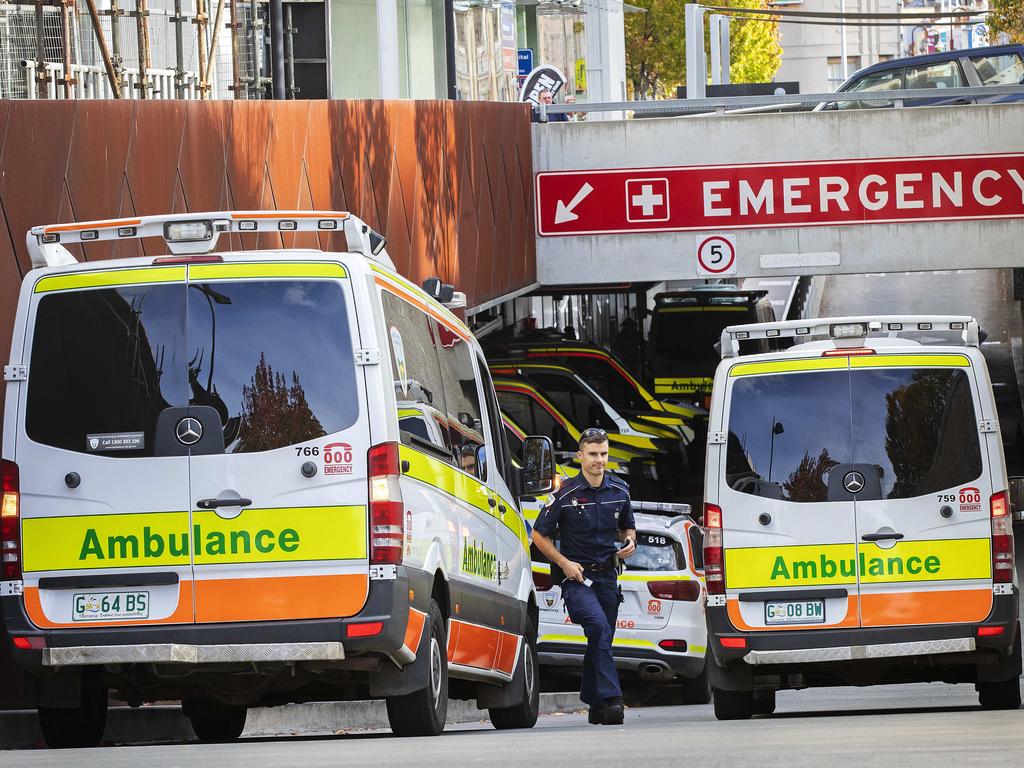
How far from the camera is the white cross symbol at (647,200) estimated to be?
2389 cm

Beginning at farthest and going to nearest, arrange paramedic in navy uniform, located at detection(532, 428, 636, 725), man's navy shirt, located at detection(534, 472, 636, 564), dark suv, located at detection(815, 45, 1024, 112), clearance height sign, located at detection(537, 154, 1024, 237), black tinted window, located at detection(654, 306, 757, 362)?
1. black tinted window, located at detection(654, 306, 757, 362)
2. dark suv, located at detection(815, 45, 1024, 112)
3. clearance height sign, located at detection(537, 154, 1024, 237)
4. man's navy shirt, located at detection(534, 472, 636, 564)
5. paramedic in navy uniform, located at detection(532, 428, 636, 725)

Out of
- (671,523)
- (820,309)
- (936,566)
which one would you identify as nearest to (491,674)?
(936,566)

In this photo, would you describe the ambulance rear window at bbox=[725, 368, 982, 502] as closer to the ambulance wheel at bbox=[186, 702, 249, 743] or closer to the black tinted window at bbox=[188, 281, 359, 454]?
the ambulance wheel at bbox=[186, 702, 249, 743]

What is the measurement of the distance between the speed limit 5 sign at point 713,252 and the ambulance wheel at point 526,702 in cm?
1324

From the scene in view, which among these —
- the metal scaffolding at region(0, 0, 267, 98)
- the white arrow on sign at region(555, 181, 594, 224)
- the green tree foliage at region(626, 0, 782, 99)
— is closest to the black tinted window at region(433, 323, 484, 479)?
the metal scaffolding at region(0, 0, 267, 98)

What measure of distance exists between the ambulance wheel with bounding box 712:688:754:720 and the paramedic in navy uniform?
55 centimetres

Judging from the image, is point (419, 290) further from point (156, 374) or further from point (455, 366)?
point (156, 374)

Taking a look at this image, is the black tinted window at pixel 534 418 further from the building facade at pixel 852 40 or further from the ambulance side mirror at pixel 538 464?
the building facade at pixel 852 40

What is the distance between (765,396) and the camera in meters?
10.2

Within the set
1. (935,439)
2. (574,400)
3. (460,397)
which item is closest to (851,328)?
(935,439)

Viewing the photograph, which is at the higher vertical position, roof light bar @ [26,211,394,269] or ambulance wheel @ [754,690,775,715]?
roof light bar @ [26,211,394,269]

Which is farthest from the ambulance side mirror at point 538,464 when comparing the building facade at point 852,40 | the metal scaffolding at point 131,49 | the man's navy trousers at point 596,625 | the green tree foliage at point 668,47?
the building facade at point 852,40

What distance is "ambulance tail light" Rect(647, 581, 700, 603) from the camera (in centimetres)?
1318

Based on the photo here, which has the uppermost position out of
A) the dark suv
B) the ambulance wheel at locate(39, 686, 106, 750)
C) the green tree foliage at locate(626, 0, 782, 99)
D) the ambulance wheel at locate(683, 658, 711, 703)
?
the green tree foliage at locate(626, 0, 782, 99)
